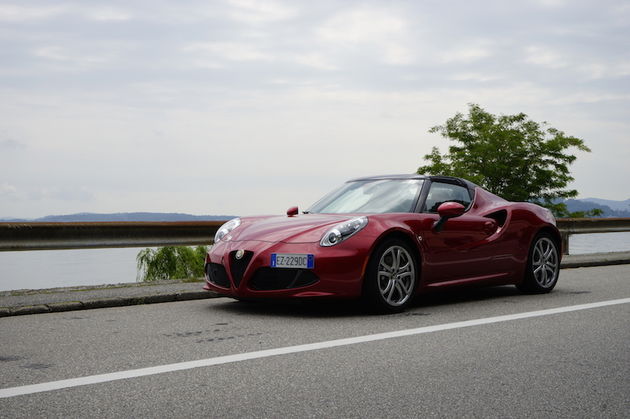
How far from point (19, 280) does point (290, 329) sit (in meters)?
4.08

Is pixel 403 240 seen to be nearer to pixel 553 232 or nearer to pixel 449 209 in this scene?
pixel 449 209

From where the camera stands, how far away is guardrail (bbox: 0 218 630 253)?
27.9 feet

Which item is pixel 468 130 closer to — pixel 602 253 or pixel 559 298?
pixel 602 253

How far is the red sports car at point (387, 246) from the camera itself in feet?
21.4

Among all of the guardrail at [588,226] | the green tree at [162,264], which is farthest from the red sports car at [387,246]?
the green tree at [162,264]

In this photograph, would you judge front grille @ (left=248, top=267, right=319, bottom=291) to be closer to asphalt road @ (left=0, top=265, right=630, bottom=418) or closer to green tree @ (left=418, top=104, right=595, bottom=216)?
asphalt road @ (left=0, top=265, right=630, bottom=418)

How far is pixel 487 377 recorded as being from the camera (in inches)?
172

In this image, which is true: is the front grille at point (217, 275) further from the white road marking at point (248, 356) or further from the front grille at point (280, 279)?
the white road marking at point (248, 356)

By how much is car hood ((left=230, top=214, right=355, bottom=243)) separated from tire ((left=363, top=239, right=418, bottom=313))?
0.46 m

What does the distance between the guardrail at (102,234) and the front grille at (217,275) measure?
2451 millimetres

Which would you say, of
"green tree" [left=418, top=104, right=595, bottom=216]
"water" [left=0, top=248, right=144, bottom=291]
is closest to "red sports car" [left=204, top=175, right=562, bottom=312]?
"water" [left=0, top=248, right=144, bottom=291]

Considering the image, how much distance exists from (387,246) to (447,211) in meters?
0.77

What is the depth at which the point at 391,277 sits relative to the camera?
6.82 m

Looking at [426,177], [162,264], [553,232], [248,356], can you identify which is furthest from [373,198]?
[162,264]
